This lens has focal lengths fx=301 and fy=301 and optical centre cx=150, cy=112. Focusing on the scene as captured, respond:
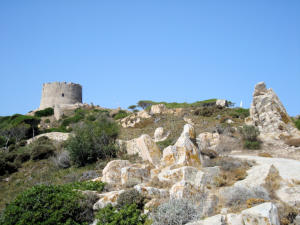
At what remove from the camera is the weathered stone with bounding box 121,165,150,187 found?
971 cm

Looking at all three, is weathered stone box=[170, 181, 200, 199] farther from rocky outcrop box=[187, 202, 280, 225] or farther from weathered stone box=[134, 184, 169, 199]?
rocky outcrop box=[187, 202, 280, 225]

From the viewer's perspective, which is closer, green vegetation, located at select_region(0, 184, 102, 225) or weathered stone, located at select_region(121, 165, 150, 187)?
green vegetation, located at select_region(0, 184, 102, 225)

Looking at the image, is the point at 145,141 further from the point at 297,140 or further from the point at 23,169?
the point at 23,169

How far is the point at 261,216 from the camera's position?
5.82m

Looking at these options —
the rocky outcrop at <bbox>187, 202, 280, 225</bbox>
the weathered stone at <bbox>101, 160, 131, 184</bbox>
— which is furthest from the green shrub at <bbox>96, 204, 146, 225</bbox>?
the weathered stone at <bbox>101, 160, 131, 184</bbox>

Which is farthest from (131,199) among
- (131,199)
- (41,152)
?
(41,152)

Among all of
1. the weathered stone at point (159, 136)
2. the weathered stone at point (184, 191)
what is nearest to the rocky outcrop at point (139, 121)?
the weathered stone at point (159, 136)

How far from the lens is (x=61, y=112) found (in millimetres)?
47188

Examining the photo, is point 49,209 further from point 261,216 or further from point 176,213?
point 261,216

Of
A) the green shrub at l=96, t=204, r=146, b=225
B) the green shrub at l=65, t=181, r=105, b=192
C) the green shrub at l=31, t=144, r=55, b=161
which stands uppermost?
the green shrub at l=31, t=144, r=55, b=161

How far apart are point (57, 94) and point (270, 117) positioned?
44.9 m

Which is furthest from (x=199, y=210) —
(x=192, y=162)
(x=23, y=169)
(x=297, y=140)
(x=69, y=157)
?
(x=23, y=169)

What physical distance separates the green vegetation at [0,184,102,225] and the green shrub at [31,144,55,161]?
13.1m

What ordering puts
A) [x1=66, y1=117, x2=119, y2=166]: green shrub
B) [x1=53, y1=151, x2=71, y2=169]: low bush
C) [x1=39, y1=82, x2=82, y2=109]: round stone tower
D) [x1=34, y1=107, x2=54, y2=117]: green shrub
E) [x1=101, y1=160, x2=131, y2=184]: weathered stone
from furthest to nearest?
1. [x1=39, y1=82, x2=82, y2=109]: round stone tower
2. [x1=34, y1=107, x2=54, y2=117]: green shrub
3. [x1=53, y1=151, x2=71, y2=169]: low bush
4. [x1=66, y1=117, x2=119, y2=166]: green shrub
5. [x1=101, y1=160, x2=131, y2=184]: weathered stone
